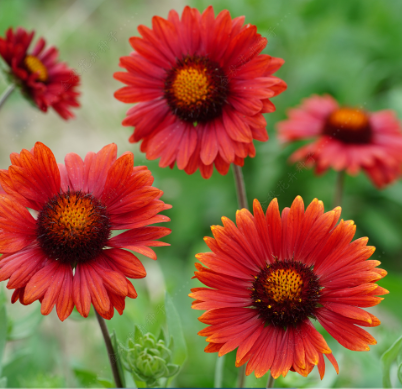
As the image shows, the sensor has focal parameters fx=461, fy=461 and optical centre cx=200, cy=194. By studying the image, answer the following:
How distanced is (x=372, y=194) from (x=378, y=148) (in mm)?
806

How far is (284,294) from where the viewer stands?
1.83 feet

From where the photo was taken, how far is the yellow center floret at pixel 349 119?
3.80ft

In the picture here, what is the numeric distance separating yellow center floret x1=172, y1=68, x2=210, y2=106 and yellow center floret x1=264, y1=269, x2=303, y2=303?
0.91ft

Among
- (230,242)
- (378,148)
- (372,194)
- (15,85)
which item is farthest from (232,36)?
(372,194)

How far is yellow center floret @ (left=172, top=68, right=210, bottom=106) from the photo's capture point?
0.67 meters

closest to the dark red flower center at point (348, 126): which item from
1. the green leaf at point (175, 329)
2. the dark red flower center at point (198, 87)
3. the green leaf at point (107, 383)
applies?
the dark red flower center at point (198, 87)

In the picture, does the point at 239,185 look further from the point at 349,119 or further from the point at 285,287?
the point at 349,119

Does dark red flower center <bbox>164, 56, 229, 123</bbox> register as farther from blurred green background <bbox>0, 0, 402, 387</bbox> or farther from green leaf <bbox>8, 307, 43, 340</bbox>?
blurred green background <bbox>0, 0, 402, 387</bbox>

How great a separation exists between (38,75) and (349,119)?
0.74m

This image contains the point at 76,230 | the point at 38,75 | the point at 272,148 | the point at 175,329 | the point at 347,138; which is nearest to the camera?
the point at 76,230

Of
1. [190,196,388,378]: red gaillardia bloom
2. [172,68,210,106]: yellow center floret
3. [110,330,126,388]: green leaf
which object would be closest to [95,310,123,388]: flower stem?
[110,330,126,388]: green leaf

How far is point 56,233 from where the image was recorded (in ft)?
1.84

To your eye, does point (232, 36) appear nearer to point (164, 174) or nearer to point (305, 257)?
point (305, 257)

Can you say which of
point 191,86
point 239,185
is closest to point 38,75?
point 191,86
